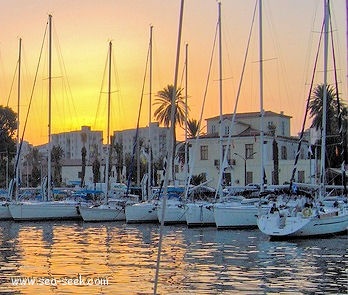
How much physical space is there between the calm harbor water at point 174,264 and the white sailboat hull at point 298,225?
68 centimetres

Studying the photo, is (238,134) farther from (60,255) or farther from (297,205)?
(60,255)

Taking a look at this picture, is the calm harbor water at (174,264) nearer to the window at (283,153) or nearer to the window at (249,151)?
the window at (249,151)

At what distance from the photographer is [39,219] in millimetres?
55094

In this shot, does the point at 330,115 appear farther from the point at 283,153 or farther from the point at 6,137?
the point at 6,137

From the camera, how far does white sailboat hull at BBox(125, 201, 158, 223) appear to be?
5053cm

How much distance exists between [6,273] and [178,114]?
6640 cm

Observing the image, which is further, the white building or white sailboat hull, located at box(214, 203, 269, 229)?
the white building

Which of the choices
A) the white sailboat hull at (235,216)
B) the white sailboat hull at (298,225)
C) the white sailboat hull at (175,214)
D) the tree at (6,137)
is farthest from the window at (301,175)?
the tree at (6,137)

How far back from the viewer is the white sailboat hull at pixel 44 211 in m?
55.0

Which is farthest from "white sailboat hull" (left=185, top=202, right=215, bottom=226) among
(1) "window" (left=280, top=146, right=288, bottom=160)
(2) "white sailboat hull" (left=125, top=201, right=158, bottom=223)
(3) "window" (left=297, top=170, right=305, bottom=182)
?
(1) "window" (left=280, top=146, right=288, bottom=160)

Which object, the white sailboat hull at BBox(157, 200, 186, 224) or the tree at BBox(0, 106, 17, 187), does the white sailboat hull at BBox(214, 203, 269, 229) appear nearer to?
the white sailboat hull at BBox(157, 200, 186, 224)

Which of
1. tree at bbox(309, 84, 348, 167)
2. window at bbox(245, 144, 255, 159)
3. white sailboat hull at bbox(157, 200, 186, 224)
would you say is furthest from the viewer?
window at bbox(245, 144, 255, 159)

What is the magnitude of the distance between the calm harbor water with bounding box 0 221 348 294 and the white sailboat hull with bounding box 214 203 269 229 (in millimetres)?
1922

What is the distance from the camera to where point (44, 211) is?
55219 mm
